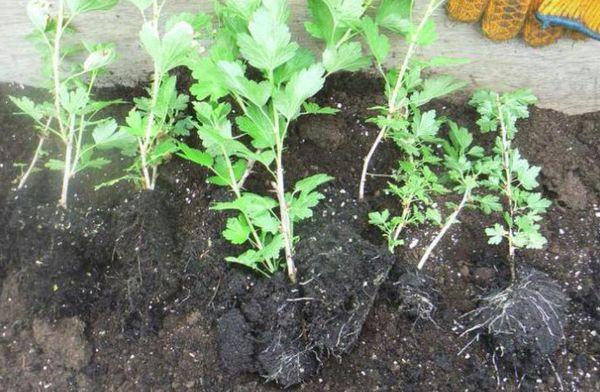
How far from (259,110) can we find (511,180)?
2.81 feet

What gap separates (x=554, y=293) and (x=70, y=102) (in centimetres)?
157

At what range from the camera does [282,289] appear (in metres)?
1.81

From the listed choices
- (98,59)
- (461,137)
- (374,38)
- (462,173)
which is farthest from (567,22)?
(98,59)

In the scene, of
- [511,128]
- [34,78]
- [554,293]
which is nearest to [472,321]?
[554,293]

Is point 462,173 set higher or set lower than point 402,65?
lower

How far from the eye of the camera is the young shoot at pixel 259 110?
1625 mm

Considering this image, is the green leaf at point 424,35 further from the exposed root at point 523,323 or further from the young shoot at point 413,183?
the exposed root at point 523,323

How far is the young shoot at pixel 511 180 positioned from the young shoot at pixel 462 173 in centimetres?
5

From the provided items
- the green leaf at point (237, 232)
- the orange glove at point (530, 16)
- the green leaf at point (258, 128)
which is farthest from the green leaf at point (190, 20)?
the orange glove at point (530, 16)

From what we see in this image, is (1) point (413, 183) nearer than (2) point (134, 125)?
No

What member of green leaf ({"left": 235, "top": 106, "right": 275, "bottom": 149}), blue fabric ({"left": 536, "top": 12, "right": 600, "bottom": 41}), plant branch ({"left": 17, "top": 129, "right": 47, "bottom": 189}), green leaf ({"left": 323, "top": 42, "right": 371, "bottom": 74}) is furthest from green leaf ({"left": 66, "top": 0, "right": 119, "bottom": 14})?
blue fabric ({"left": 536, "top": 12, "right": 600, "bottom": 41})

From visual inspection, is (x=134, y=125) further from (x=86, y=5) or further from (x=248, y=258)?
(x=248, y=258)

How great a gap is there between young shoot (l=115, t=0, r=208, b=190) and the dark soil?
0.11 meters

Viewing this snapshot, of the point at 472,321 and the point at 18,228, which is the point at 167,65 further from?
the point at 472,321
